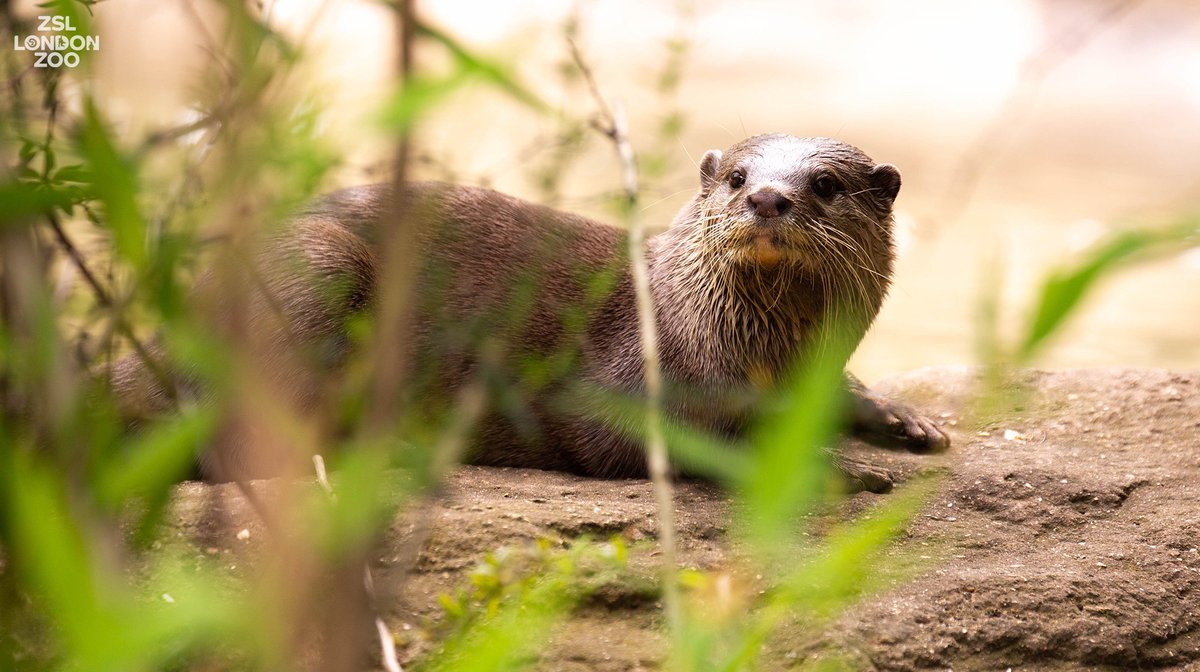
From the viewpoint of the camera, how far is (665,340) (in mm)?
3039

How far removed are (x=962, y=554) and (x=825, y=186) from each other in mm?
938

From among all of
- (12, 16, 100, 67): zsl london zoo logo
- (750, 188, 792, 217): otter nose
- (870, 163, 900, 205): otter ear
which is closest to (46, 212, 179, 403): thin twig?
(12, 16, 100, 67): zsl london zoo logo

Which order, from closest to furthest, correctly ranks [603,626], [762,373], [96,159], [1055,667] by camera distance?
[96,159] → [603,626] → [1055,667] → [762,373]

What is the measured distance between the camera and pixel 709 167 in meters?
3.08

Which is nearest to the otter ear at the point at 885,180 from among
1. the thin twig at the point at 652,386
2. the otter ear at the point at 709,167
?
the otter ear at the point at 709,167

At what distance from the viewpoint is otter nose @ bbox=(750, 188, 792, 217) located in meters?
2.62

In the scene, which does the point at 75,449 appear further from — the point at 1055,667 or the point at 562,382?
the point at 562,382

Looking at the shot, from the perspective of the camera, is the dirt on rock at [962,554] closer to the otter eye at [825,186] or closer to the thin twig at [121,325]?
the thin twig at [121,325]

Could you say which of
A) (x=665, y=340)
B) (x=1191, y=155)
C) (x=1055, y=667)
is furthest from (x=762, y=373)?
(x=1191, y=155)

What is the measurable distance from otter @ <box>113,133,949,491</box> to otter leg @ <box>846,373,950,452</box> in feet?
0.36

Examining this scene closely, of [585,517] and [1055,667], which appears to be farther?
[585,517]

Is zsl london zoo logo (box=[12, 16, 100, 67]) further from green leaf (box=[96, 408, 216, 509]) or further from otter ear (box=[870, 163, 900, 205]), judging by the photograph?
otter ear (box=[870, 163, 900, 205])

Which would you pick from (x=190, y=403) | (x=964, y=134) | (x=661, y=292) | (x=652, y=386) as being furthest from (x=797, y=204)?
(x=964, y=134)

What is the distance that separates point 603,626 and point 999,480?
50.5 inches
